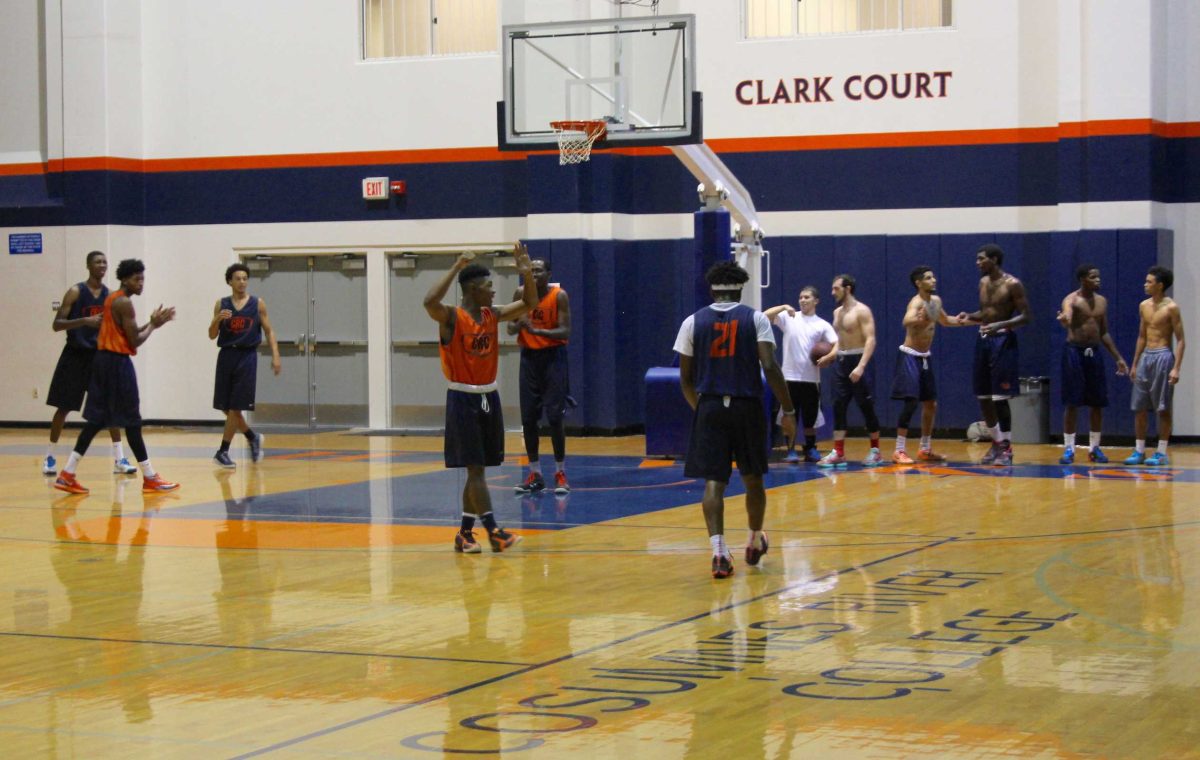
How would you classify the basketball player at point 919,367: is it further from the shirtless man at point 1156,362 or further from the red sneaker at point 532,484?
the red sneaker at point 532,484

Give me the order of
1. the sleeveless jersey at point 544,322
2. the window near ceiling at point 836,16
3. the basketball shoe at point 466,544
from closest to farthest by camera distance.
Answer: the basketball shoe at point 466,544 → the sleeveless jersey at point 544,322 → the window near ceiling at point 836,16

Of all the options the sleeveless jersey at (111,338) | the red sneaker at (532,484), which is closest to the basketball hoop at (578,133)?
the red sneaker at (532,484)

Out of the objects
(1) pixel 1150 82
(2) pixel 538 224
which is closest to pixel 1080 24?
(1) pixel 1150 82

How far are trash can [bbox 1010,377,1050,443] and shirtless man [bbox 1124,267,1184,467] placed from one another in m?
2.55

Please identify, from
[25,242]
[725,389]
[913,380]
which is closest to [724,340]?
[725,389]

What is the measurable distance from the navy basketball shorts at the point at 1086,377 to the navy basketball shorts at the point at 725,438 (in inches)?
302

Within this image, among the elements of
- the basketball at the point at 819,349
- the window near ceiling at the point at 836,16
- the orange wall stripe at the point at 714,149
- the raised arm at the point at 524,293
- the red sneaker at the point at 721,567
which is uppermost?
the window near ceiling at the point at 836,16

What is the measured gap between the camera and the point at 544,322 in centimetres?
1388

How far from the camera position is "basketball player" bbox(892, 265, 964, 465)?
16.0 m

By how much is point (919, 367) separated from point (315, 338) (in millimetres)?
9411

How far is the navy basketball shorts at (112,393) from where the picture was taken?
14000 millimetres

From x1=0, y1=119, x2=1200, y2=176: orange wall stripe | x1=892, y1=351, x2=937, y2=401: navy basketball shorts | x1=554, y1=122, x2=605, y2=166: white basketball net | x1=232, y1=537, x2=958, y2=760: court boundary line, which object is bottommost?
x1=232, y1=537, x2=958, y2=760: court boundary line

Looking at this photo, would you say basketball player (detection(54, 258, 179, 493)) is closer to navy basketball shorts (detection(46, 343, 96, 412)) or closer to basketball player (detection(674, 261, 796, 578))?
navy basketball shorts (detection(46, 343, 96, 412))

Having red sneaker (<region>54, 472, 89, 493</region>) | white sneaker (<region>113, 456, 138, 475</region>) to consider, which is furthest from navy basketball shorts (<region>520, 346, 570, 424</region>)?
white sneaker (<region>113, 456, 138, 475</region>)
